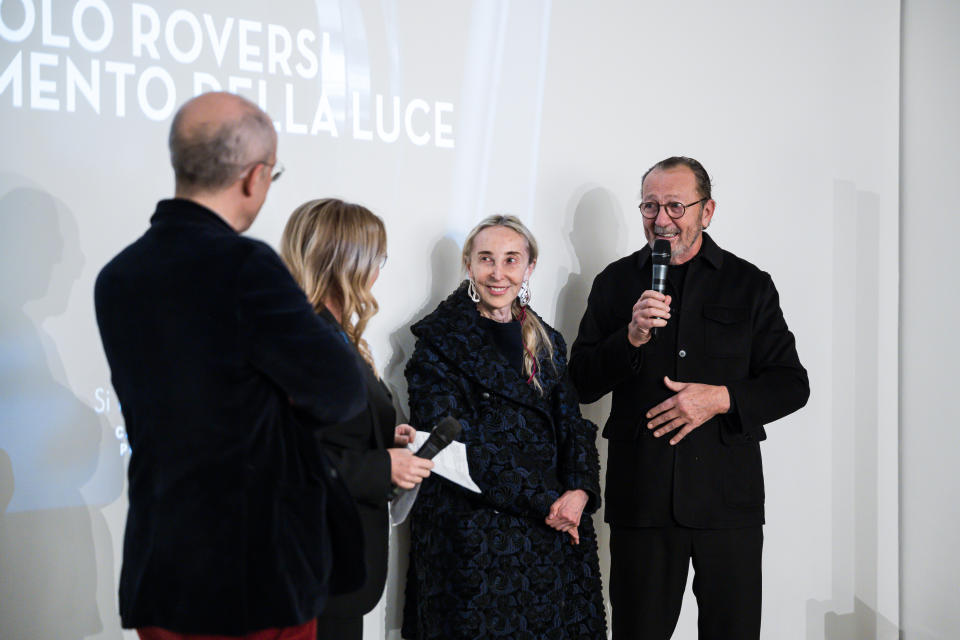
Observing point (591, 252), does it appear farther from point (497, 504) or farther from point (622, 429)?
point (497, 504)

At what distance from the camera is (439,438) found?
208 cm

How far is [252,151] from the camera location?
1.56 meters

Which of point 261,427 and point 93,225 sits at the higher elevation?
point 93,225

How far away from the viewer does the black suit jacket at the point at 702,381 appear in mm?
2773

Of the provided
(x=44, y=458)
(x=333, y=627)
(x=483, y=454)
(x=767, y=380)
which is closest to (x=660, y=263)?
(x=767, y=380)

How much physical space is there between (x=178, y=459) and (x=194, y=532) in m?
0.13

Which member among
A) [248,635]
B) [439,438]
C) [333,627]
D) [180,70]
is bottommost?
[333,627]

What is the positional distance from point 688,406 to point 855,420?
5.75ft

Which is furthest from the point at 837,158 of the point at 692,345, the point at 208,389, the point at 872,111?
the point at 208,389

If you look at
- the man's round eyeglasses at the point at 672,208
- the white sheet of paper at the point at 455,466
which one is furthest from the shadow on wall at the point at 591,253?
the white sheet of paper at the point at 455,466

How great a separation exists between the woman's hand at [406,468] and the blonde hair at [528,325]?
0.79 m

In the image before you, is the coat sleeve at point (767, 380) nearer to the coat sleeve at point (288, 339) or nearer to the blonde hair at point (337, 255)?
the blonde hair at point (337, 255)

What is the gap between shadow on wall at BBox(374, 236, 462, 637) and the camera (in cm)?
308

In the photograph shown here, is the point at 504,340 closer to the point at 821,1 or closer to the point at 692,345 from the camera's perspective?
the point at 692,345
